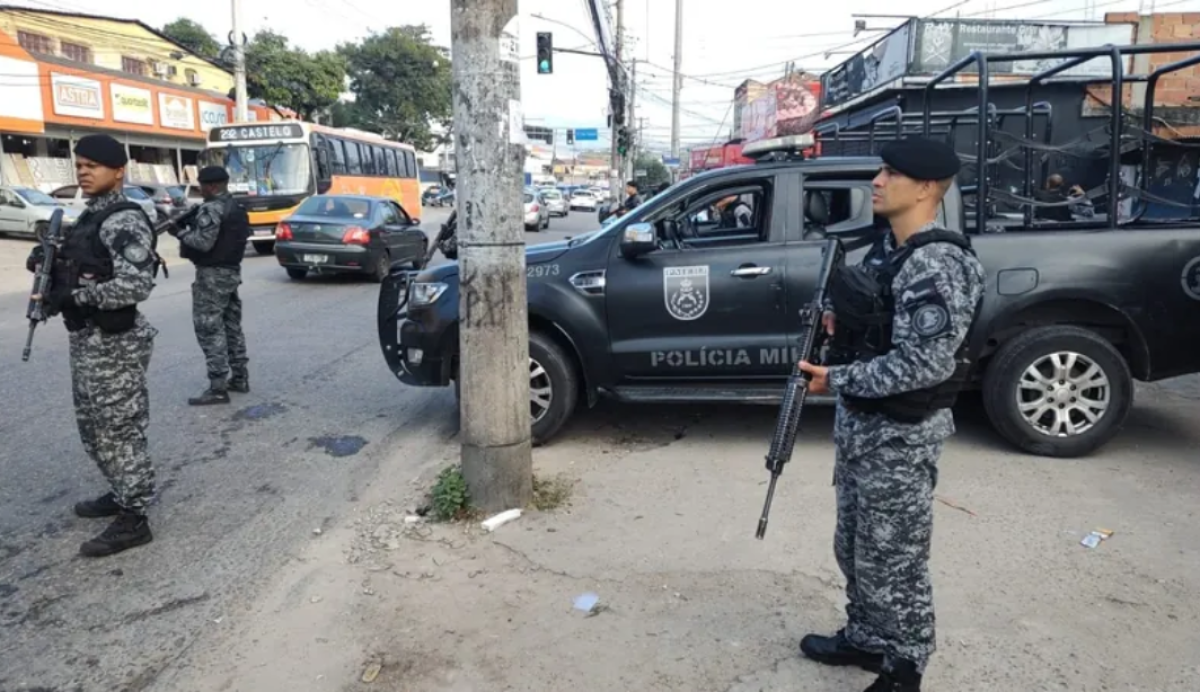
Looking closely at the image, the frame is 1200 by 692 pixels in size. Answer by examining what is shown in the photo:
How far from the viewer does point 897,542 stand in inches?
103

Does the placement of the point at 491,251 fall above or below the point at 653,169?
below

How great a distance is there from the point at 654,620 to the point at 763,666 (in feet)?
1.55

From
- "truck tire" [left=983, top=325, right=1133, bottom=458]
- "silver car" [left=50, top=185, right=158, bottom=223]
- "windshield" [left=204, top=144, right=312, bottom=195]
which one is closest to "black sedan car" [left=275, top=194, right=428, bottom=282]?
"windshield" [left=204, top=144, right=312, bottom=195]

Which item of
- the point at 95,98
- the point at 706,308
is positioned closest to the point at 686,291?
the point at 706,308

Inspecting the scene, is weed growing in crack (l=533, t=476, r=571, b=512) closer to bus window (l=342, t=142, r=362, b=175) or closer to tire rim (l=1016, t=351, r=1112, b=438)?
tire rim (l=1016, t=351, r=1112, b=438)

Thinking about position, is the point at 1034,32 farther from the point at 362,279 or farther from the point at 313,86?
the point at 313,86

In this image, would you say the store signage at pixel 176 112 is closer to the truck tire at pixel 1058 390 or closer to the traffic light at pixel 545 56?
the traffic light at pixel 545 56

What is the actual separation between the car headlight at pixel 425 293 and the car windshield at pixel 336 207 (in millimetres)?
9238

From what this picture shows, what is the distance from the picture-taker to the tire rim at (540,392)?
210 inches

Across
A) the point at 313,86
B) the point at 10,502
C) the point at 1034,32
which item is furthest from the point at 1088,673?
the point at 313,86

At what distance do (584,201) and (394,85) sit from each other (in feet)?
45.6

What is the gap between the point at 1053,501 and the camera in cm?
451

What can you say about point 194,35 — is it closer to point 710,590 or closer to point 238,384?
point 238,384

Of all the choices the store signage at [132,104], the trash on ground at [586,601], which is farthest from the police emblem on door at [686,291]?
the store signage at [132,104]
